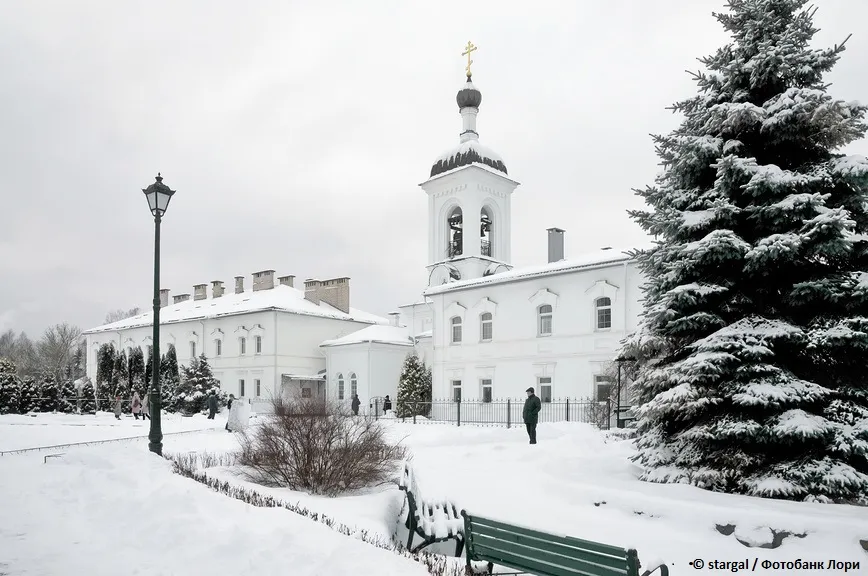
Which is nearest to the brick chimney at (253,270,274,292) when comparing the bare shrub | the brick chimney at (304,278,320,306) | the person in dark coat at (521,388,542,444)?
the brick chimney at (304,278,320,306)

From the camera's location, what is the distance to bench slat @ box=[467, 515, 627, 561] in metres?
5.23

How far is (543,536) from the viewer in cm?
581

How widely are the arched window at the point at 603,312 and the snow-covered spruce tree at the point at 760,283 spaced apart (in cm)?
1758

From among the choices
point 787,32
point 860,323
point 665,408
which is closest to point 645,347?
point 665,408

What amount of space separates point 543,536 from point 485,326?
27.5 meters

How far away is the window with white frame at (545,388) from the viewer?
30.1 metres

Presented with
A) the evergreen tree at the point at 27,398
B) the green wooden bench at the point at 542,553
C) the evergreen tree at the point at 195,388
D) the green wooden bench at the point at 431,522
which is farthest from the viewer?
the evergreen tree at the point at 195,388

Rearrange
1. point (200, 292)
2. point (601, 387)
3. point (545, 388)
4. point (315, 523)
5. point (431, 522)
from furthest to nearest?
point (200, 292), point (545, 388), point (601, 387), point (431, 522), point (315, 523)

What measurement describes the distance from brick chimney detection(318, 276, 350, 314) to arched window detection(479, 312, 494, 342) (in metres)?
18.3

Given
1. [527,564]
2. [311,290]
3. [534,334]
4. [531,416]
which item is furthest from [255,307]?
[527,564]

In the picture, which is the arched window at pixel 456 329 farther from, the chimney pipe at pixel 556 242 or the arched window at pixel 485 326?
the chimney pipe at pixel 556 242

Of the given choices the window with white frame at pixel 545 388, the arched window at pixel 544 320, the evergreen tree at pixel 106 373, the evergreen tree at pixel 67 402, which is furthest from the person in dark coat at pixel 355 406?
the evergreen tree at pixel 106 373

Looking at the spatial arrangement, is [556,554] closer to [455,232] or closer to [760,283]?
[760,283]

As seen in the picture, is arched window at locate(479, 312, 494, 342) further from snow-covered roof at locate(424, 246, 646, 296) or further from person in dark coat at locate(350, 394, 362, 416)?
person in dark coat at locate(350, 394, 362, 416)
